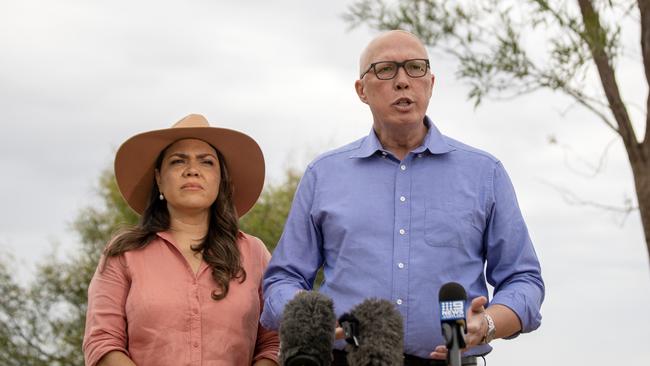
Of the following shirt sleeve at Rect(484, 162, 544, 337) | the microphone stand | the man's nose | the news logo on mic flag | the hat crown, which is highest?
the hat crown

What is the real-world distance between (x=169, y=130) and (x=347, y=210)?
114 cm

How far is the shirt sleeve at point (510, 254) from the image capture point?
4.49 metres

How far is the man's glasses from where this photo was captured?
460cm

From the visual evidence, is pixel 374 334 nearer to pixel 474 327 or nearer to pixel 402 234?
pixel 474 327

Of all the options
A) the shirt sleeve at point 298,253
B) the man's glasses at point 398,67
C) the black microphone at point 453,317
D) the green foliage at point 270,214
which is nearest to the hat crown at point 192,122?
the shirt sleeve at point 298,253

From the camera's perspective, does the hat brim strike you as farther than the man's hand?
Yes

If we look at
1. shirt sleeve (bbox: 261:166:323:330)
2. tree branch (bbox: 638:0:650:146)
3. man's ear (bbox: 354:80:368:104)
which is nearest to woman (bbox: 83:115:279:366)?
shirt sleeve (bbox: 261:166:323:330)

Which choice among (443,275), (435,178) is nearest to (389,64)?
(435,178)


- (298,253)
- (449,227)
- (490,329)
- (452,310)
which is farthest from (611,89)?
(452,310)

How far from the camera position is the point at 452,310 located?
354 centimetres

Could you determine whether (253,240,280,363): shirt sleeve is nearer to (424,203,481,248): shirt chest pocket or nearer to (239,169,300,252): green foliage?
(424,203,481,248): shirt chest pocket

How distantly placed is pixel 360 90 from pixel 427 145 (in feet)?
1.35

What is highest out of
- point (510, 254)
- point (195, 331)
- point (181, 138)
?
point (181, 138)

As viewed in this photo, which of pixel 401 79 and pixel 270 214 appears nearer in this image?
pixel 401 79
